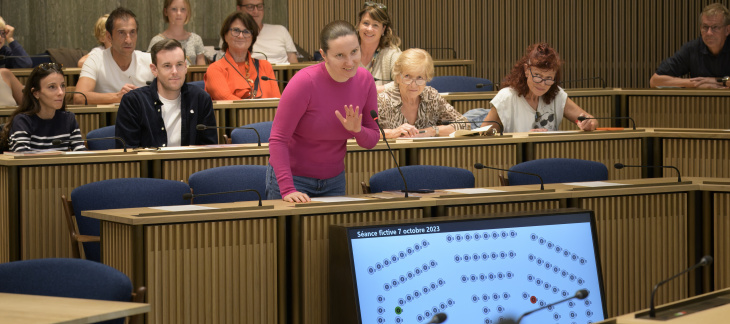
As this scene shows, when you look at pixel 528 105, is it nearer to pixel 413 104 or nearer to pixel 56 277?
pixel 413 104

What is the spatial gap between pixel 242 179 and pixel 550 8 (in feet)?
18.9

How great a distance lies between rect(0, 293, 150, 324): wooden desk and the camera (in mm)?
2186

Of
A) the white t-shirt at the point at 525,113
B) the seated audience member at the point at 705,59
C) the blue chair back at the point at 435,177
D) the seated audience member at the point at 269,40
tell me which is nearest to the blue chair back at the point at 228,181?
the blue chair back at the point at 435,177

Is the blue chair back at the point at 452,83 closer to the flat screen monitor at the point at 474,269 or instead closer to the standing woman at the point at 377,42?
the standing woman at the point at 377,42

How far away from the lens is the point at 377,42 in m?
6.70

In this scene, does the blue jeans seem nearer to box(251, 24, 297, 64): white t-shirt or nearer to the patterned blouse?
the patterned blouse

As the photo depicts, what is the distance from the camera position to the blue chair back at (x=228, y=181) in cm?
427

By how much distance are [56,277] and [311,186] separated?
1.24 metres

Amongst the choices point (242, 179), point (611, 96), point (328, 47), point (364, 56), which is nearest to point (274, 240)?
point (328, 47)

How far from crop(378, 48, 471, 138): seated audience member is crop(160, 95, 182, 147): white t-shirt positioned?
1039 millimetres

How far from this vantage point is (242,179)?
4363mm

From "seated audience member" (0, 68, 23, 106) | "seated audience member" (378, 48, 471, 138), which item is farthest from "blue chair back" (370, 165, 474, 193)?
"seated audience member" (0, 68, 23, 106)

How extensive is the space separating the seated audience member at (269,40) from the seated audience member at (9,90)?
224 cm

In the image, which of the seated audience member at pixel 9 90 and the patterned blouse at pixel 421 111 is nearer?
the patterned blouse at pixel 421 111
